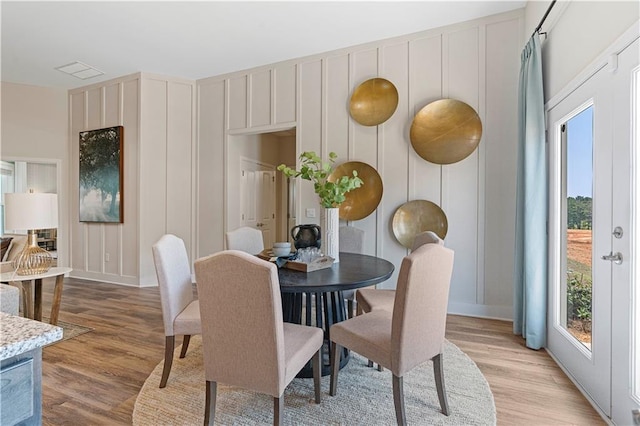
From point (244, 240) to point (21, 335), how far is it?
2.32 m

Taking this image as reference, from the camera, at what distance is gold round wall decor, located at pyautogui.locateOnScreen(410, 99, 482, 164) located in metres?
3.30

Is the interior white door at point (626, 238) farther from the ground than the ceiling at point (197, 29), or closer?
closer

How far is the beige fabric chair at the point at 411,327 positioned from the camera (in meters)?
1.52

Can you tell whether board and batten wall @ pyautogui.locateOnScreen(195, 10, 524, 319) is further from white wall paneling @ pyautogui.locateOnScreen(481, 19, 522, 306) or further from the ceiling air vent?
the ceiling air vent

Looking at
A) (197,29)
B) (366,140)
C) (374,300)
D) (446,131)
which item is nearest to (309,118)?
(366,140)

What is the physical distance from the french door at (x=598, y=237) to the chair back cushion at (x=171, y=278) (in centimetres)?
248

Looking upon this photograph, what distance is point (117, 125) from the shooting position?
190 inches

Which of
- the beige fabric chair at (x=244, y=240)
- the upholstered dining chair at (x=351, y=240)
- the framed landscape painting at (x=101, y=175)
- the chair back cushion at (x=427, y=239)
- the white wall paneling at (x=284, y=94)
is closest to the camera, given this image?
the chair back cushion at (x=427, y=239)

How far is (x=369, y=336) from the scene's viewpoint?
1737 mm

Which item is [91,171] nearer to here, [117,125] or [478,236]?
[117,125]

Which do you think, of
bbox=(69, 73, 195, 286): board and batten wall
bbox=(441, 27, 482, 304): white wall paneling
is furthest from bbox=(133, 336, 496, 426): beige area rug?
bbox=(69, 73, 195, 286): board and batten wall

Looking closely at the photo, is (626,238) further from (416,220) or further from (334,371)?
(416,220)

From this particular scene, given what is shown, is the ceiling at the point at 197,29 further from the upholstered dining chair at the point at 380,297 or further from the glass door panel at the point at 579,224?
the upholstered dining chair at the point at 380,297

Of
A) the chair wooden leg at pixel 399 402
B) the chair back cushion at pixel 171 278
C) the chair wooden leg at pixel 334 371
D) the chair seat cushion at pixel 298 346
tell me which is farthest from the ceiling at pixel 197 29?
the chair wooden leg at pixel 399 402
